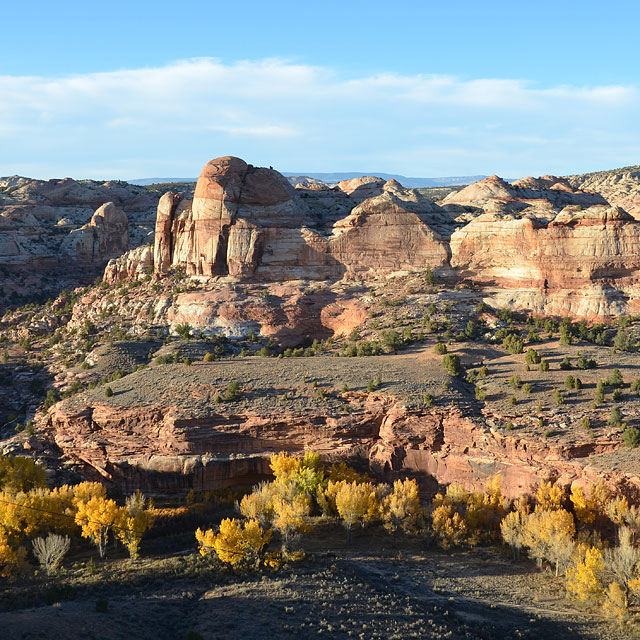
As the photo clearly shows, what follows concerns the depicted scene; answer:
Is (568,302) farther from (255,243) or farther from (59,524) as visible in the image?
(59,524)

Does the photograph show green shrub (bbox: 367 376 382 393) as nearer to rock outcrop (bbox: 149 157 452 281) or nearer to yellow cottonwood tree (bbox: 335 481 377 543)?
yellow cottonwood tree (bbox: 335 481 377 543)

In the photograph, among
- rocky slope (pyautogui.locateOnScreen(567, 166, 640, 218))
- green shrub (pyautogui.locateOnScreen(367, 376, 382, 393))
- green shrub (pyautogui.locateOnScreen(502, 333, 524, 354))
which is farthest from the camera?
rocky slope (pyautogui.locateOnScreen(567, 166, 640, 218))

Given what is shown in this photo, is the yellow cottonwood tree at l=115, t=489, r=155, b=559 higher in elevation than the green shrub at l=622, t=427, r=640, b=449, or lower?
lower

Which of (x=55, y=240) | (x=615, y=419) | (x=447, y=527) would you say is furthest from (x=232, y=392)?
(x=55, y=240)

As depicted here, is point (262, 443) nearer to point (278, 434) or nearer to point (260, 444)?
point (260, 444)

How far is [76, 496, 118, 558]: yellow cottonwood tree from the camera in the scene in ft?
124

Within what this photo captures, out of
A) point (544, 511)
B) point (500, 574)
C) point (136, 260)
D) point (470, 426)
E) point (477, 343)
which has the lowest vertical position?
point (500, 574)

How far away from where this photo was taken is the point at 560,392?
47094 millimetres

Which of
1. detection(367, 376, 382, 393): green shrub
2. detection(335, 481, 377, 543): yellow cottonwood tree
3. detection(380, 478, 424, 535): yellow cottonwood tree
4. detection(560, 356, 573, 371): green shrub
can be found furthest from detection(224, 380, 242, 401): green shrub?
detection(560, 356, 573, 371): green shrub

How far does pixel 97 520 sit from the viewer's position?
125 feet

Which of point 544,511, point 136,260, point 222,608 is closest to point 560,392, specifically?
point 544,511

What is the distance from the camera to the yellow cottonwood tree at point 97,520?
124 ft

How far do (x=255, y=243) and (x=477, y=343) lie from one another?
82.5 ft

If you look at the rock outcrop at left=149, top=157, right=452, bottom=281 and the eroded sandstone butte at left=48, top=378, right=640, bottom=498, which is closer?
the eroded sandstone butte at left=48, top=378, right=640, bottom=498
